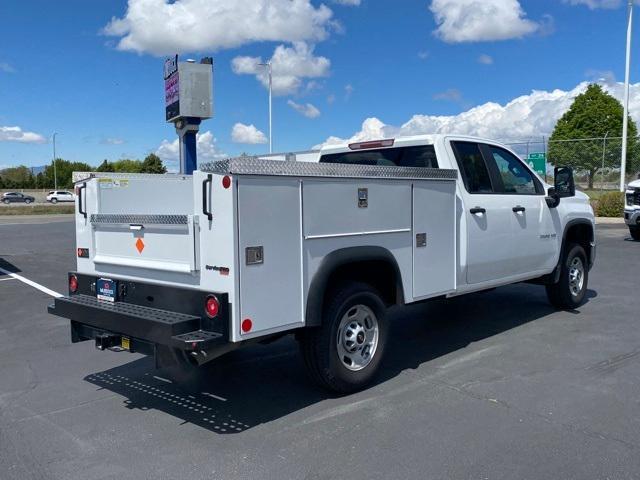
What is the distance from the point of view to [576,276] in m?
8.10

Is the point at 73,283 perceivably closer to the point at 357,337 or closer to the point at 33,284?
the point at 357,337

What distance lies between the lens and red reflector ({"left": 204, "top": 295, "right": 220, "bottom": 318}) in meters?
3.98

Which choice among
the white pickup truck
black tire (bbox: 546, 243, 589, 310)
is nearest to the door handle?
the white pickup truck

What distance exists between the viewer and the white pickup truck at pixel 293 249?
3998mm

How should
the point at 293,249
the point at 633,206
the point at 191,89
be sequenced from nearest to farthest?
the point at 293,249, the point at 191,89, the point at 633,206

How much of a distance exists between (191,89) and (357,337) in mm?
10311

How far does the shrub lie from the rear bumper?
2571cm

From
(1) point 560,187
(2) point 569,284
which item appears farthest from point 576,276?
(1) point 560,187

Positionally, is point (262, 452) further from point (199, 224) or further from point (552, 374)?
point (552, 374)

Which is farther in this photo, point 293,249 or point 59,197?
point 59,197

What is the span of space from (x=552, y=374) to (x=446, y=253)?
1.43 meters

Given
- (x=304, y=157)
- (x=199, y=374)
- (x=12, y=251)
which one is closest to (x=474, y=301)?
(x=304, y=157)

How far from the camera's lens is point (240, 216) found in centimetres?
391

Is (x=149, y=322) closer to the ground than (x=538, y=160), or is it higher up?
closer to the ground
